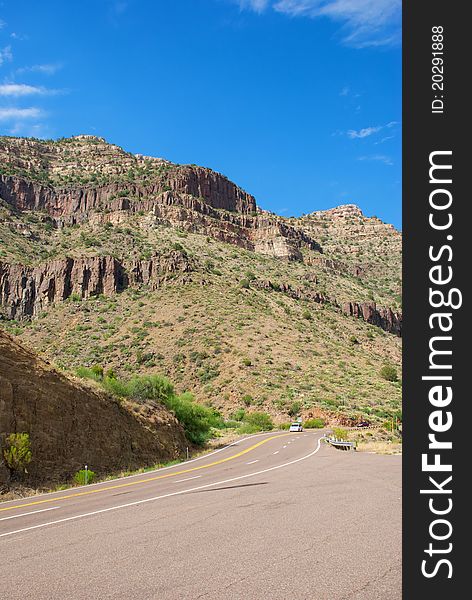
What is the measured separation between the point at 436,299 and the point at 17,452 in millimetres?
15491

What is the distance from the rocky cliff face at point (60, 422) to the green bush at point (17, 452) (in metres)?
0.19

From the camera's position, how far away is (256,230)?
123m

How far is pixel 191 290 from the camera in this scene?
77312 millimetres

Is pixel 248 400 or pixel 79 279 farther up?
pixel 79 279

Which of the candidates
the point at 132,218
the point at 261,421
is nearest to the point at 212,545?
the point at 261,421

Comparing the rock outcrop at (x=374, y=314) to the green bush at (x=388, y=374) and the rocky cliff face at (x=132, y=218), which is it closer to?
the rocky cliff face at (x=132, y=218)

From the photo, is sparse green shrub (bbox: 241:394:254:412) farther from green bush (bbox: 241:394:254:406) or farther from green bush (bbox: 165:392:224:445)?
green bush (bbox: 165:392:224:445)

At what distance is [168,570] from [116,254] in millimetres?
84580

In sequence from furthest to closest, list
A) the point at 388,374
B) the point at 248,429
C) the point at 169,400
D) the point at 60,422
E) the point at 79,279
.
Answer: the point at 79,279, the point at 388,374, the point at 248,429, the point at 169,400, the point at 60,422

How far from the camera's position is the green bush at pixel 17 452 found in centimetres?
1606

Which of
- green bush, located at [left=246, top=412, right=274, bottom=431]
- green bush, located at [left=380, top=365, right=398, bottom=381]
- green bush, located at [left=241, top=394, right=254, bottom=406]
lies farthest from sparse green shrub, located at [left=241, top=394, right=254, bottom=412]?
green bush, located at [left=380, top=365, right=398, bottom=381]

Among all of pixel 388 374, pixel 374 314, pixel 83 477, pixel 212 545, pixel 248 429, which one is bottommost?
pixel 248 429

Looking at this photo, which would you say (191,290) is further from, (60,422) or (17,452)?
(17,452)

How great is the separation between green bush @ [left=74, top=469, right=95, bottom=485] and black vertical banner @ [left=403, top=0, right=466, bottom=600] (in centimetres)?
1600
